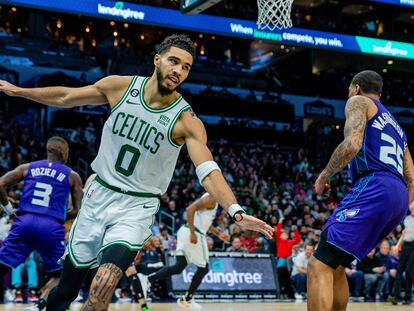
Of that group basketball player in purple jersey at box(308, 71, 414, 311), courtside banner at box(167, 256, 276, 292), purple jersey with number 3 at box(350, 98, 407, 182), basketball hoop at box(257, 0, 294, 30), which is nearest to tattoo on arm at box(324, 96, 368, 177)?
basketball player in purple jersey at box(308, 71, 414, 311)

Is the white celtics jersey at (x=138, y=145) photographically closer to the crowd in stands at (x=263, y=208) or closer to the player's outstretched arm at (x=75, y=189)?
the player's outstretched arm at (x=75, y=189)

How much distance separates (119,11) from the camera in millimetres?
15562

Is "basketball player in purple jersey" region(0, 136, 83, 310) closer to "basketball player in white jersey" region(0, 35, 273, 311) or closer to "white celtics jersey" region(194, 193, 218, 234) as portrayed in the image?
"basketball player in white jersey" region(0, 35, 273, 311)

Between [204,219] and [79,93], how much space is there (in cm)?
651

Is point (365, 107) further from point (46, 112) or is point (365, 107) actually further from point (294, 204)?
point (46, 112)

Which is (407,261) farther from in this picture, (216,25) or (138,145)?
(138,145)

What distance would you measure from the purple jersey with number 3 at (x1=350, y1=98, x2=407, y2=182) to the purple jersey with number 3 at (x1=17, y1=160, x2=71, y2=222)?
133 inches

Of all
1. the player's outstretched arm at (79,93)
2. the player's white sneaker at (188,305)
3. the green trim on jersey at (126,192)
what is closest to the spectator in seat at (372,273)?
the player's white sneaker at (188,305)

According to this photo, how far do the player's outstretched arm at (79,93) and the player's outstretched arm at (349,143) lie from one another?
1.66 m

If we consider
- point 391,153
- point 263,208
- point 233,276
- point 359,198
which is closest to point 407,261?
point 233,276

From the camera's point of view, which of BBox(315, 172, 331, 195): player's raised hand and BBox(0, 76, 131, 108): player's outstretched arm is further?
BBox(315, 172, 331, 195): player's raised hand

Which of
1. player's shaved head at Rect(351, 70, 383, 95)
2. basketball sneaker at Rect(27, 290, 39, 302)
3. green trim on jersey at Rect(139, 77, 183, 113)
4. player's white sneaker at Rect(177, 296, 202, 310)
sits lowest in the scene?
basketball sneaker at Rect(27, 290, 39, 302)

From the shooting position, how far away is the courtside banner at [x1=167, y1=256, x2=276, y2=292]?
1391cm

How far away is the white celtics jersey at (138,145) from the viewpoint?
459cm
